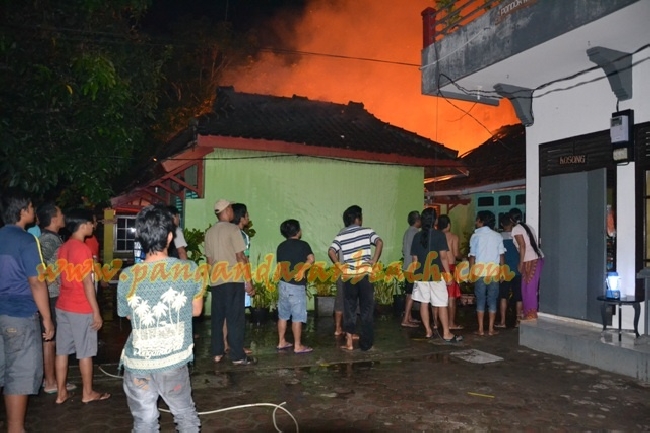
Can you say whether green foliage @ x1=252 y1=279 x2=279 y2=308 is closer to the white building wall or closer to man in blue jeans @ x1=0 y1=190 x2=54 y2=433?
the white building wall

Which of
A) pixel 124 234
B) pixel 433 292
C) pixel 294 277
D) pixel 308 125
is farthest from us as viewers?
pixel 124 234

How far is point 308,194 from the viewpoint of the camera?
11.1 metres

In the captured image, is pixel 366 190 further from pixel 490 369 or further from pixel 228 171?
pixel 490 369

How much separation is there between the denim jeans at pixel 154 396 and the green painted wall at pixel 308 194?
23.6 ft

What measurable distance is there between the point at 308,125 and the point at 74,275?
7.55 m

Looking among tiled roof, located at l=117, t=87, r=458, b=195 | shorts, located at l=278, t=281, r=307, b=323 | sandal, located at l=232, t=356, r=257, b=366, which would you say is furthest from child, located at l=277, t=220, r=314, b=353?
tiled roof, located at l=117, t=87, r=458, b=195

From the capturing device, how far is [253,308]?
9.51 m

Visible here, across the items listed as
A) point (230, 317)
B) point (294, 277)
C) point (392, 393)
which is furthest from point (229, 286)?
point (392, 393)

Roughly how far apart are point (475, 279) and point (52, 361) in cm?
625

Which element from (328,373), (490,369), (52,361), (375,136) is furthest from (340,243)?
(375,136)

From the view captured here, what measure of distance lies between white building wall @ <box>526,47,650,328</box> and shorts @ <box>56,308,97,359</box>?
6749 mm

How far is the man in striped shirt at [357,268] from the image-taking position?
7090 mm

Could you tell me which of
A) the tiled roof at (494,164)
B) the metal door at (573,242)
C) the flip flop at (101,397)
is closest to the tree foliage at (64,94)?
the flip flop at (101,397)

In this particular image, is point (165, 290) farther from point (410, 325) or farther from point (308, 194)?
point (308, 194)
